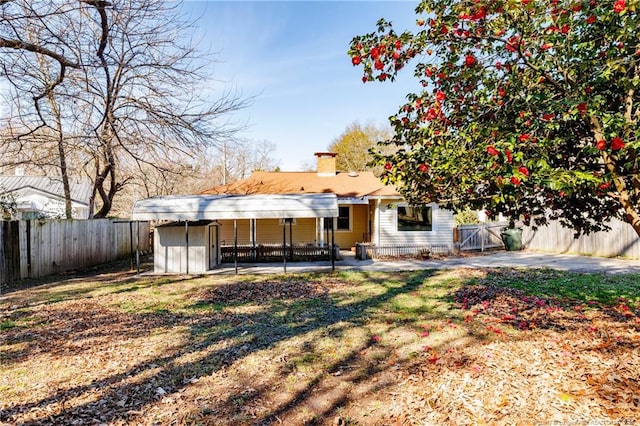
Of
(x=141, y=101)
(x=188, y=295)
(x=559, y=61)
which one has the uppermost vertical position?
(x=141, y=101)

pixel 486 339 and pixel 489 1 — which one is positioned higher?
pixel 489 1

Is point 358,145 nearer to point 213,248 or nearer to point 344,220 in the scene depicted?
point 344,220

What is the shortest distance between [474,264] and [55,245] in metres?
13.7

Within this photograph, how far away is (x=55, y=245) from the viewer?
11.7 meters

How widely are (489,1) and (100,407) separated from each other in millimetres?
5524

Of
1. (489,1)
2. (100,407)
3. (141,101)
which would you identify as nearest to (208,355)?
(100,407)

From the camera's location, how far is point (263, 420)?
336 cm

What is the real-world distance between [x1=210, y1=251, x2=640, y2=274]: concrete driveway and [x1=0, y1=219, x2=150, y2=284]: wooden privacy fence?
460 cm

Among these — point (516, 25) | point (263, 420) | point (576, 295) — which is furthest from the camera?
point (576, 295)

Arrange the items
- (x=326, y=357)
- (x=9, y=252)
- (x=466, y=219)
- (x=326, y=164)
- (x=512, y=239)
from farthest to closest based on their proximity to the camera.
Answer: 1. (x=466, y=219)
2. (x=326, y=164)
3. (x=512, y=239)
4. (x=9, y=252)
5. (x=326, y=357)

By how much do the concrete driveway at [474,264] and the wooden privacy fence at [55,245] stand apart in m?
4.60

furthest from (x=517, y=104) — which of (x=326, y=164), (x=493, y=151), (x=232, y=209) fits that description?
(x=326, y=164)

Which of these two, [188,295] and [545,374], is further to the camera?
[188,295]

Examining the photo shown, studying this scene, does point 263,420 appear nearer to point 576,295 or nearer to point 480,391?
point 480,391
